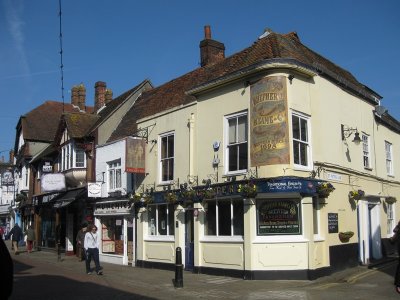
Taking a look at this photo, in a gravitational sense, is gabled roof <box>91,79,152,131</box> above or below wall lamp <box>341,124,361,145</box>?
above

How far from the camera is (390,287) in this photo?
12.1 m

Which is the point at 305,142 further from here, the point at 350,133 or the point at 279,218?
the point at 350,133

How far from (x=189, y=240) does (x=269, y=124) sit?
5.52m

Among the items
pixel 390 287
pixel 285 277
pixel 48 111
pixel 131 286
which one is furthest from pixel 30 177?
pixel 390 287

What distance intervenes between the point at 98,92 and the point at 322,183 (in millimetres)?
20812

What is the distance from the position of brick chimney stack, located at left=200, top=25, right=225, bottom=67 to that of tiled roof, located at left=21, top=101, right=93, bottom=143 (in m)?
17.2

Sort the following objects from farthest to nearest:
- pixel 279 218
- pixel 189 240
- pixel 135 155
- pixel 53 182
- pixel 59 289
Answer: pixel 53 182, pixel 135 155, pixel 189 240, pixel 279 218, pixel 59 289

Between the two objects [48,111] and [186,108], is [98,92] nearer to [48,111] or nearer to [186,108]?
[48,111]

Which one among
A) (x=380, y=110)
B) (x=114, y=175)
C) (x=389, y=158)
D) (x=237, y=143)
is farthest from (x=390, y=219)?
(x=114, y=175)

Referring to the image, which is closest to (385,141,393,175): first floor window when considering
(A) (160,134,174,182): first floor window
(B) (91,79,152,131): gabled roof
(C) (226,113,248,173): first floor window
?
(C) (226,113,248,173): first floor window

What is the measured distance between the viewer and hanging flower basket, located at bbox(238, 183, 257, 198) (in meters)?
13.5

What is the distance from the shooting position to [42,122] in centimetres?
3838

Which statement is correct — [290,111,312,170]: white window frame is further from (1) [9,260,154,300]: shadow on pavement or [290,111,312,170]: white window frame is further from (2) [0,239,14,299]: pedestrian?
(2) [0,239,14,299]: pedestrian

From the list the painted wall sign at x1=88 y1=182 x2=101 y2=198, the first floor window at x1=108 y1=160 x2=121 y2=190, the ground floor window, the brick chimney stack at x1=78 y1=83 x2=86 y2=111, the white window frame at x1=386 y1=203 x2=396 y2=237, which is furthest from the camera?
the brick chimney stack at x1=78 y1=83 x2=86 y2=111
